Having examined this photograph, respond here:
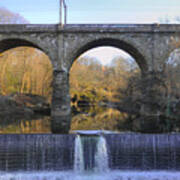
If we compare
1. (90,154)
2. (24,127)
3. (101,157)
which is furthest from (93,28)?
(101,157)

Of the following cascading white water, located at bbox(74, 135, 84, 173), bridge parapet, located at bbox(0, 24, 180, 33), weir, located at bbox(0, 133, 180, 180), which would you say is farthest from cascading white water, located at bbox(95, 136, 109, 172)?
bridge parapet, located at bbox(0, 24, 180, 33)

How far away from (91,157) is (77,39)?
786 centimetres

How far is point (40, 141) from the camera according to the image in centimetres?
746

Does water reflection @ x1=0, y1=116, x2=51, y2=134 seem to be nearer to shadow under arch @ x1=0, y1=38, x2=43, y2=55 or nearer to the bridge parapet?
shadow under arch @ x1=0, y1=38, x2=43, y2=55

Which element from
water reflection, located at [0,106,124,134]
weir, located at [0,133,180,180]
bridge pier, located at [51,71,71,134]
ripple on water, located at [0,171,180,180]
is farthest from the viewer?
bridge pier, located at [51,71,71,134]

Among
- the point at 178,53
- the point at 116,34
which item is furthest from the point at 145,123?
the point at 116,34

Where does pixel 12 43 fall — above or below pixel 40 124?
above

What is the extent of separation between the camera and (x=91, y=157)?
7488mm

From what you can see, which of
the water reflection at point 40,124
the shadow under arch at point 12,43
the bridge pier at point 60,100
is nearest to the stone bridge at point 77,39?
the bridge pier at point 60,100

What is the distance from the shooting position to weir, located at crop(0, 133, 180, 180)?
7.02m

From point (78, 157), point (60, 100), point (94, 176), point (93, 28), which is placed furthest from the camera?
point (60, 100)

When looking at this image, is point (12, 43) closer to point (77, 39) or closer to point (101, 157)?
point (77, 39)

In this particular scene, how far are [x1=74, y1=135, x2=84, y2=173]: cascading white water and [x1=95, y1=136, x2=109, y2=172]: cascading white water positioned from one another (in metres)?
0.62

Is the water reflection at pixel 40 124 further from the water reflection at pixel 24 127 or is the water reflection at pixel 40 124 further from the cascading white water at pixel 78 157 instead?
the cascading white water at pixel 78 157
